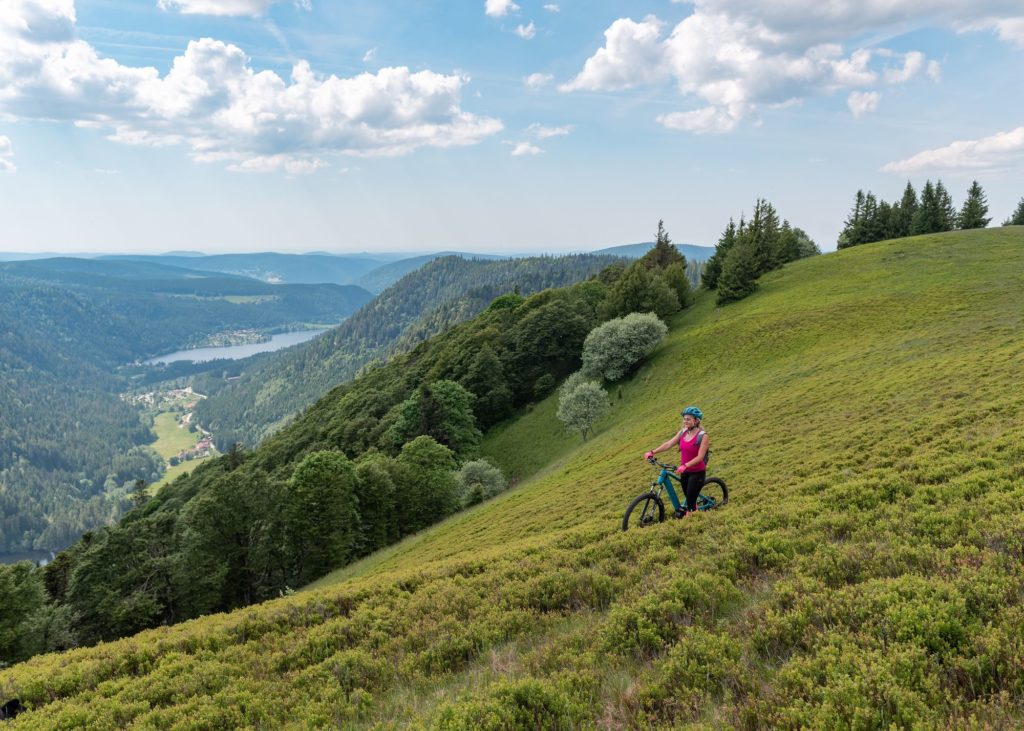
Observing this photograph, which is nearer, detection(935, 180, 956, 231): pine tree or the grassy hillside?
the grassy hillside

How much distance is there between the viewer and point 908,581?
26.2 ft

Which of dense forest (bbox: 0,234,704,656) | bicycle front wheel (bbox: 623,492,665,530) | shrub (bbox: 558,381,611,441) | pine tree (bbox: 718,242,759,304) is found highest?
pine tree (bbox: 718,242,759,304)

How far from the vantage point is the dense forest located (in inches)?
1555

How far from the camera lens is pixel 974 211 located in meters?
93.2

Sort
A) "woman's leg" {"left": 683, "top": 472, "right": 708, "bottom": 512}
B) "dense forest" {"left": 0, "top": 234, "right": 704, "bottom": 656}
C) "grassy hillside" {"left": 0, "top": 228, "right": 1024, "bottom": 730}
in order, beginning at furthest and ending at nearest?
"dense forest" {"left": 0, "top": 234, "right": 704, "bottom": 656} < "woman's leg" {"left": 683, "top": 472, "right": 708, "bottom": 512} < "grassy hillside" {"left": 0, "top": 228, "right": 1024, "bottom": 730}

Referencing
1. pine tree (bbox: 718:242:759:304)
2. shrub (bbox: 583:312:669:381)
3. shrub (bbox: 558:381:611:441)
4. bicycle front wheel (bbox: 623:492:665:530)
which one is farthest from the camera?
pine tree (bbox: 718:242:759:304)

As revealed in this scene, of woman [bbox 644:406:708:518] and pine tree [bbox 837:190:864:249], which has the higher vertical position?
pine tree [bbox 837:190:864:249]

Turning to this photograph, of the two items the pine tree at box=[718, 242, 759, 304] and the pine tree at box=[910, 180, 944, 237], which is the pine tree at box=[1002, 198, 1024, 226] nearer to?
the pine tree at box=[910, 180, 944, 237]

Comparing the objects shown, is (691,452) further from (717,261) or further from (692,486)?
(717,261)

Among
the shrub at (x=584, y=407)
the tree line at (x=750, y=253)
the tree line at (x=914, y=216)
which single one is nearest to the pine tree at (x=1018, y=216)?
the tree line at (x=914, y=216)

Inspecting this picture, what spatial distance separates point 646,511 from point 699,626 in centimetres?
650

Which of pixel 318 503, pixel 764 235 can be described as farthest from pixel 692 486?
pixel 764 235

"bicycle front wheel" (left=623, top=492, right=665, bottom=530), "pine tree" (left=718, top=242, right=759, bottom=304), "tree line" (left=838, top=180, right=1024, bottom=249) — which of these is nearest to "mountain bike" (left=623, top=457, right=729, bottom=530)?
"bicycle front wheel" (left=623, top=492, right=665, bottom=530)

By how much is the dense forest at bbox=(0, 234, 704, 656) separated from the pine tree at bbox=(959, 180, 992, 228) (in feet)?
175
